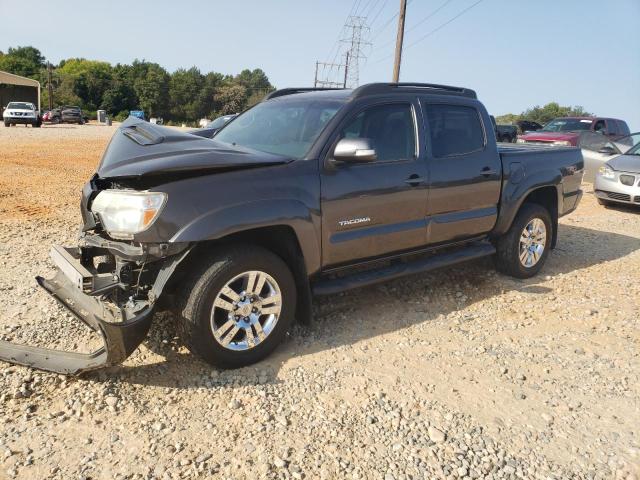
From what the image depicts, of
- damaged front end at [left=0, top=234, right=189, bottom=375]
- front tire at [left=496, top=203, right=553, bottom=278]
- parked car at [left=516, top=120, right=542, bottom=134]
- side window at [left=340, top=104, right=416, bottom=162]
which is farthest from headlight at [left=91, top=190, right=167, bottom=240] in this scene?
parked car at [left=516, top=120, right=542, bottom=134]

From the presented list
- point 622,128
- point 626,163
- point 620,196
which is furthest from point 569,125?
point 620,196

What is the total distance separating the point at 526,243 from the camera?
5.41 m

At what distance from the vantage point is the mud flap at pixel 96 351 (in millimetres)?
2816

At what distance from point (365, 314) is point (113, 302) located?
2.11 metres

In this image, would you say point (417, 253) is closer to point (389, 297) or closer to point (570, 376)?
point (389, 297)

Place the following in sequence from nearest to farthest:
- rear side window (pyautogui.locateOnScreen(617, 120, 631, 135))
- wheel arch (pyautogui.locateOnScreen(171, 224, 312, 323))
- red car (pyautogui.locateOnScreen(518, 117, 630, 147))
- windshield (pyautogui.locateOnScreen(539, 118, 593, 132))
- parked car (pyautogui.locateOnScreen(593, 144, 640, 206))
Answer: wheel arch (pyautogui.locateOnScreen(171, 224, 312, 323)) < parked car (pyautogui.locateOnScreen(593, 144, 640, 206)) < red car (pyautogui.locateOnScreen(518, 117, 630, 147)) < windshield (pyautogui.locateOnScreen(539, 118, 593, 132)) < rear side window (pyautogui.locateOnScreen(617, 120, 631, 135))

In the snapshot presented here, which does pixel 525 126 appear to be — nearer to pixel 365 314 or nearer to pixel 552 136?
pixel 552 136

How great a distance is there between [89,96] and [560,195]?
84.9 metres

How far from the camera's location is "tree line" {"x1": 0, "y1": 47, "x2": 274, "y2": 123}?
76.6m

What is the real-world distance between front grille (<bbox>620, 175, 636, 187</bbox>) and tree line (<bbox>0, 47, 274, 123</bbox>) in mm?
71991

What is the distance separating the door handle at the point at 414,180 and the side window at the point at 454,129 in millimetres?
342

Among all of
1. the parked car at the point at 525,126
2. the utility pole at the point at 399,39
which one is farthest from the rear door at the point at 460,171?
the parked car at the point at 525,126

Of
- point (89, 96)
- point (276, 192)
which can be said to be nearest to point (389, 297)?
point (276, 192)

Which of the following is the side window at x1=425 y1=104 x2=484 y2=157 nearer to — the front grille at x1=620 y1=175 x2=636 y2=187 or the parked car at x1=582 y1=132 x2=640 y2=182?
the front grille at x1=620 y1=175 x2=636 y2=187
